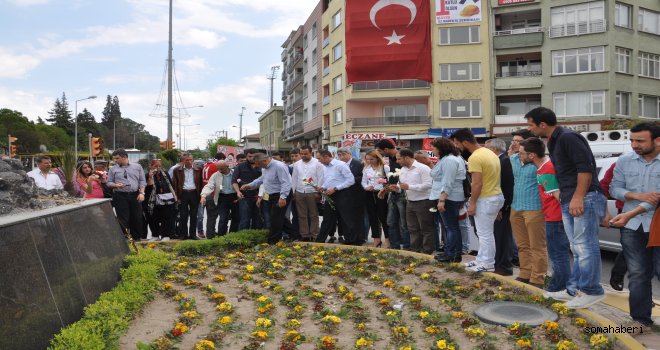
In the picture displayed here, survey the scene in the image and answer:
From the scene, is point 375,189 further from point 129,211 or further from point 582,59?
point 582,59

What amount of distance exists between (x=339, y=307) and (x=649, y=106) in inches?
1482

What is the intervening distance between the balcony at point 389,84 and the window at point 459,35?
11.1 ft

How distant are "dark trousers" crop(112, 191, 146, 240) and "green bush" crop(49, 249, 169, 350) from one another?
3.14m

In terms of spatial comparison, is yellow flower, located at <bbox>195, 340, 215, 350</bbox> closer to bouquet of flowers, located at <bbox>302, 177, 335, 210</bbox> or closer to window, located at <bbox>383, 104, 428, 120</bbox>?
bouquet of flowers, located at <bbox>302, 177, 335, 210</bbox>

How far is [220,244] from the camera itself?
9.20 meters

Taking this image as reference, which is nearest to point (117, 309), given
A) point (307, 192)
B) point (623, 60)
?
point (307, 192)

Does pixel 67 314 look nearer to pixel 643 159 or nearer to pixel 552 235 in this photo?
pixel 552 235

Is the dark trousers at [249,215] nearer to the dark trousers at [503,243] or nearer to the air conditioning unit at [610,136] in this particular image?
the dark trousers at [503,243]

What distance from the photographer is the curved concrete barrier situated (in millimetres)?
3740

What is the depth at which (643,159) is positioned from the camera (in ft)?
15.7

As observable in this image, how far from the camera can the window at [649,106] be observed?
1391 inches

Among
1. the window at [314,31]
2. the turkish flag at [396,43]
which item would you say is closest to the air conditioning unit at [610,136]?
the turkish flag at [396,43]

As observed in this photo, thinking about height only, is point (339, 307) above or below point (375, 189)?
below

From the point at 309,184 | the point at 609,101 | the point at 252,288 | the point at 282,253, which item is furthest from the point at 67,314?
the point at 609,101
